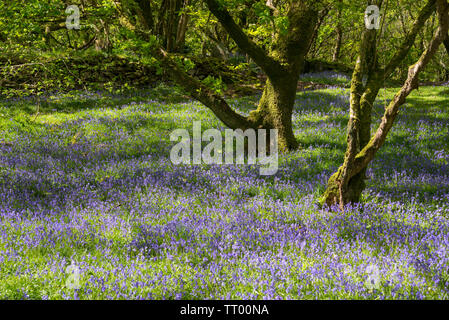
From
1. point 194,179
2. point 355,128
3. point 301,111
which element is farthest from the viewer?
point 301,111

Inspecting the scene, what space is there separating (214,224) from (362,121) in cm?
265

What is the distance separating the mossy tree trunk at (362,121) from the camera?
15.5 feet

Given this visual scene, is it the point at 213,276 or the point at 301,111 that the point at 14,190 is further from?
the point at 301,111

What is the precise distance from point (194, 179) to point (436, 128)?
663 centimetres

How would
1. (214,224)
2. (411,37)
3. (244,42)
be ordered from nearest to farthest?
(214,224)
(411,37)
(244,42)

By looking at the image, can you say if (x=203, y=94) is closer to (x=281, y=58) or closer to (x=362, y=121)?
(x=281, y=58)

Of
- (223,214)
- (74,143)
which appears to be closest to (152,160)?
(74,143)

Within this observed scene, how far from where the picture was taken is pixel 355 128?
16.0 ft

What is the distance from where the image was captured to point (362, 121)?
536 centimetres

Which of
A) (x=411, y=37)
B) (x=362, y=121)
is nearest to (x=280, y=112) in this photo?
(x=362, y=121)

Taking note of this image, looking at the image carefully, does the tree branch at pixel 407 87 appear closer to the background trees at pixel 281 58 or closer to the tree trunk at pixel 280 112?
the background trees at pixel 281 58

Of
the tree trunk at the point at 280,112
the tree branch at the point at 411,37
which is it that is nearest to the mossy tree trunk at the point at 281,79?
the tree trunk at the point at 280,112

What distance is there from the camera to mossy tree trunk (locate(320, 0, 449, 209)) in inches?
186

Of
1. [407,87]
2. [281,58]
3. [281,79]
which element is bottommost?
[407,87]
